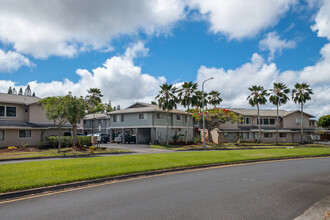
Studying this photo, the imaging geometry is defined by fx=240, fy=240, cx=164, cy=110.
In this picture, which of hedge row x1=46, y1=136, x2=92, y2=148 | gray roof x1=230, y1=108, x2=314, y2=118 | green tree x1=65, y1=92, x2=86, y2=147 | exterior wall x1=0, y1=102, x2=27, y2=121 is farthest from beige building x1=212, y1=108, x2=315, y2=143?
exterior wall x1=0, y1=102, x2=27, y2=121

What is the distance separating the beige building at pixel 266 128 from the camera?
4744cm

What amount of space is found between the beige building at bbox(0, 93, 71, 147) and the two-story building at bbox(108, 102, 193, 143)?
13486 millimetres

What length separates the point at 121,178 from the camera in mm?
10711

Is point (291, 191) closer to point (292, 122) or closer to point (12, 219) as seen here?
point (12, 219)

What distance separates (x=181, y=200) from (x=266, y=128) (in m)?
49.3

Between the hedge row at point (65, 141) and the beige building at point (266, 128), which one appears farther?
the beige building at point (266, 128)

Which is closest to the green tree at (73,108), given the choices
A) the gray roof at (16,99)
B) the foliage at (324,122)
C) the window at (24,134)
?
the window at (24,134)

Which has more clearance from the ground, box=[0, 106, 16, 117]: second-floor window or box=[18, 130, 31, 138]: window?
box=[0, 106, 16, 117]: second-floor window

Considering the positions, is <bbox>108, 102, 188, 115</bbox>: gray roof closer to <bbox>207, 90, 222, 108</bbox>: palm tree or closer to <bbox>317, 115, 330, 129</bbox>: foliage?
<bbox>207, 90, 222, 108</bbox>: palm tree

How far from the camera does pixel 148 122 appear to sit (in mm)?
40500

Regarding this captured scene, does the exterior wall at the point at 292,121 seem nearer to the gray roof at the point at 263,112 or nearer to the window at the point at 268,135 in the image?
the gray roof at the point at 263,112

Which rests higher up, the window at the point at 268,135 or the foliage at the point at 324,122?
the foliage at the point at 324,122

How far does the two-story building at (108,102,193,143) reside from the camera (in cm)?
4050

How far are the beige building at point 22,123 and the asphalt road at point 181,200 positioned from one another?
2158 centimetres
